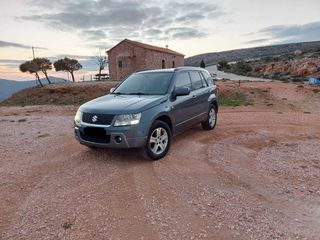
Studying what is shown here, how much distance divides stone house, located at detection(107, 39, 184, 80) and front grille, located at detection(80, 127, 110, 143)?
2907cm

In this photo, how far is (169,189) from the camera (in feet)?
14.9

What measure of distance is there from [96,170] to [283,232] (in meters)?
3.26

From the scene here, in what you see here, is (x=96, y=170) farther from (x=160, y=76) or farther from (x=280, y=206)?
(x=280, y=206)

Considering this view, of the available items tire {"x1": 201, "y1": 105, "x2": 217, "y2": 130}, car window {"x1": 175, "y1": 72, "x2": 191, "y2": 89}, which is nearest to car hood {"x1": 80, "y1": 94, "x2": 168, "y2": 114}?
car window {"x1": 175, "y1": 72, "x2": 191, "y2": 89}

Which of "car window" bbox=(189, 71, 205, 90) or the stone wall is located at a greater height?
the stone wall

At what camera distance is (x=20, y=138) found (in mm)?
8336

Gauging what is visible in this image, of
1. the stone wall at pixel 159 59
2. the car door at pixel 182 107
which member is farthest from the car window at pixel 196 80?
the stone wall at pixel 159 59

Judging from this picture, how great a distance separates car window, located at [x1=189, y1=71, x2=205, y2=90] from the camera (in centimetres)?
736

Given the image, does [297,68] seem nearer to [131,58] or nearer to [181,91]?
[131,58]

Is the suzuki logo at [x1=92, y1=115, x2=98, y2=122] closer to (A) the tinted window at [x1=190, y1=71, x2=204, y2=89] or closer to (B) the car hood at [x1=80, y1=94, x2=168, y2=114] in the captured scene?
(B) the car hood at [x1=80, y1=94, x2=168, y2=114]

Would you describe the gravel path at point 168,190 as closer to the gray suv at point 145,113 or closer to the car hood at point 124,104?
the gray suv at point 145,113

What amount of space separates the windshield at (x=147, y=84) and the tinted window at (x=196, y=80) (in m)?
0.89

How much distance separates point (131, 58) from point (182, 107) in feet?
96.1

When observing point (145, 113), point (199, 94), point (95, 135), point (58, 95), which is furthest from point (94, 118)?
point (58, 95)
